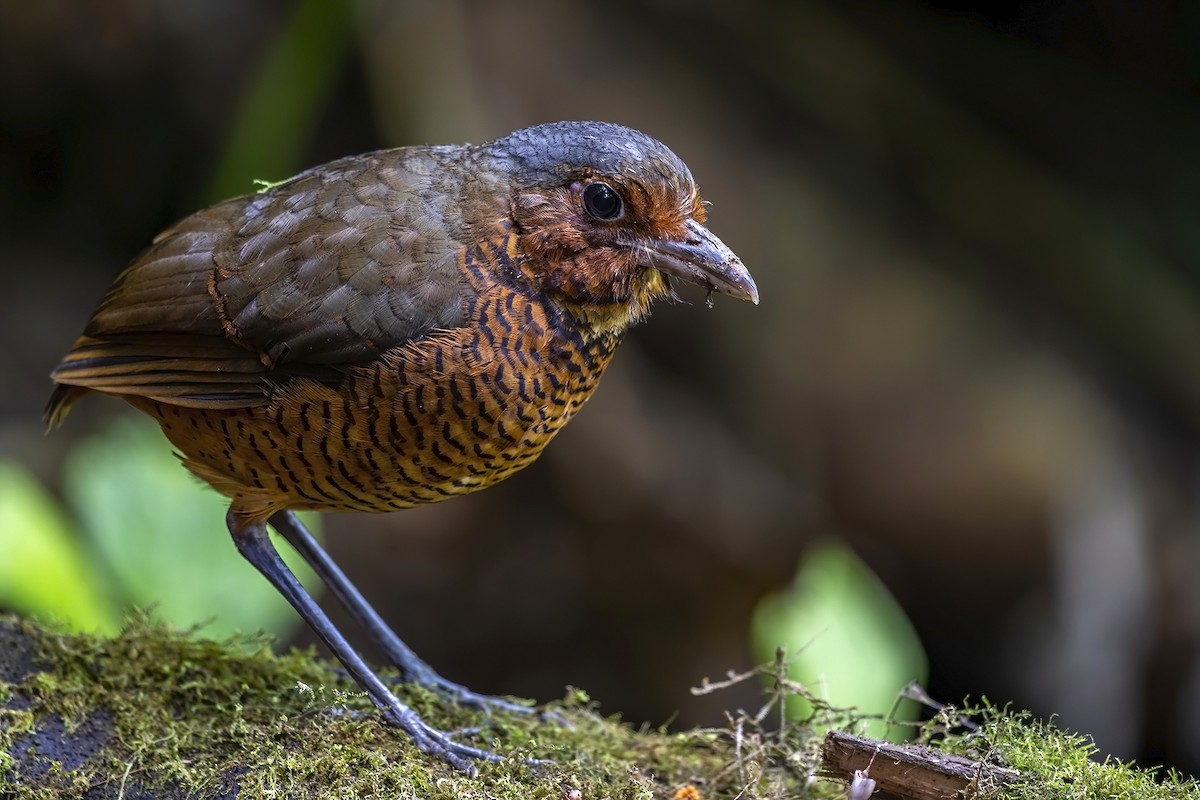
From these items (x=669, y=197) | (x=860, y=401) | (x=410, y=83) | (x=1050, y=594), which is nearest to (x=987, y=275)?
(x=860, y=401)

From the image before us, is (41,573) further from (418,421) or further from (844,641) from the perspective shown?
(844,641)

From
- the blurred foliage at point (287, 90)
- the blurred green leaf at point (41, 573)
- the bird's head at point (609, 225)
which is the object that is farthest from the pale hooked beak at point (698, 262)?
the blurred foliage at point (287, 90)

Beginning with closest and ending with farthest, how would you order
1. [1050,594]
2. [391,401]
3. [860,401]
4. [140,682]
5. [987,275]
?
[391,401] < [140,682] < [1050,594] < [860,401] < [987,275]

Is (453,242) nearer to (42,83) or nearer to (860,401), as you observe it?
(860,401)

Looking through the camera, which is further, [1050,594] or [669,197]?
[1050,594]

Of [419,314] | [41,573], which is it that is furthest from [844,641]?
[41,573]

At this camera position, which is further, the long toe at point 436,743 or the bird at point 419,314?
the long toe at point 436,743

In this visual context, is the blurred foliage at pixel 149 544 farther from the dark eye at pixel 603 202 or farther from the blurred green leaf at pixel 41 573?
the dark eye at pixel 603 202
